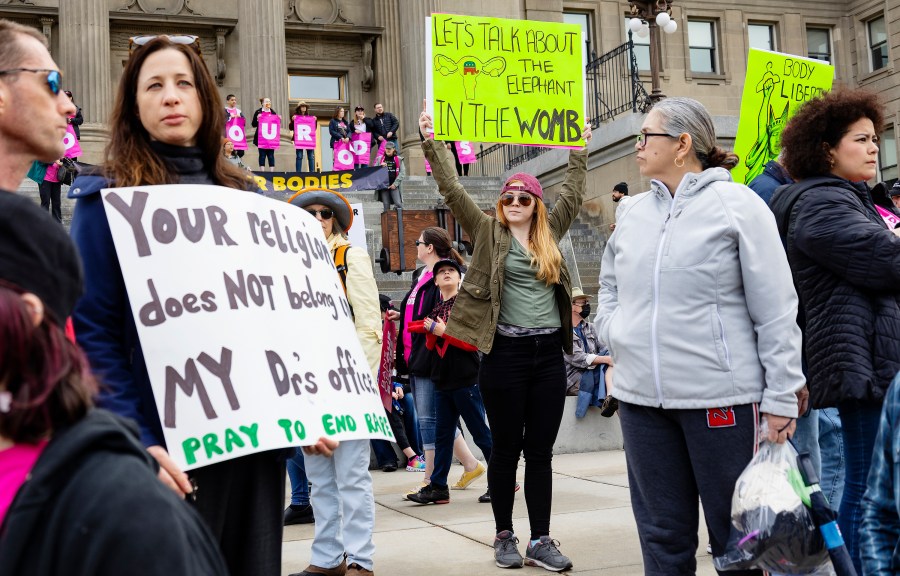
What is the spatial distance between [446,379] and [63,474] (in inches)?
236

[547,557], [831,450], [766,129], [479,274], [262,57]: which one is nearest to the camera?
[831,450]

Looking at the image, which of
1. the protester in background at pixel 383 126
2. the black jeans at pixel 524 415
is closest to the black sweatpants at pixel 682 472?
the black jeans at pixel 524 415

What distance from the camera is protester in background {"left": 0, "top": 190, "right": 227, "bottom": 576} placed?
1270mm

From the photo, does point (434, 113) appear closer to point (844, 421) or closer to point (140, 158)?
point (844, 421)

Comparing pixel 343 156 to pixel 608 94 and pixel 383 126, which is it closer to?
pixel 383 126

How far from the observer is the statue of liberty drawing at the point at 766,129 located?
6430mm

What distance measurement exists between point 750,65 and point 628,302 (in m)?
3.67

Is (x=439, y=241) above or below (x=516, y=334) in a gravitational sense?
above

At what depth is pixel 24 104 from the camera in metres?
2.24

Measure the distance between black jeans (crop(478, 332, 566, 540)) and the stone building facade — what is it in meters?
11.2

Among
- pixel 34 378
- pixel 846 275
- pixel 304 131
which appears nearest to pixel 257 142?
pixel 304 131

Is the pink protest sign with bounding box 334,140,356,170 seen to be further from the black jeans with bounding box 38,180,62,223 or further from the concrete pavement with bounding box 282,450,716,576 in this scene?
the concrete pavement with bounding box 282,450,716,576

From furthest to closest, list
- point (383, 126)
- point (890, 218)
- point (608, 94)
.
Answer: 1. point (383, 126)
2. point (608, 94)
3. point (890, 218)

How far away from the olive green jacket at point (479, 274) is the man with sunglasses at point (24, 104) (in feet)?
10.0
